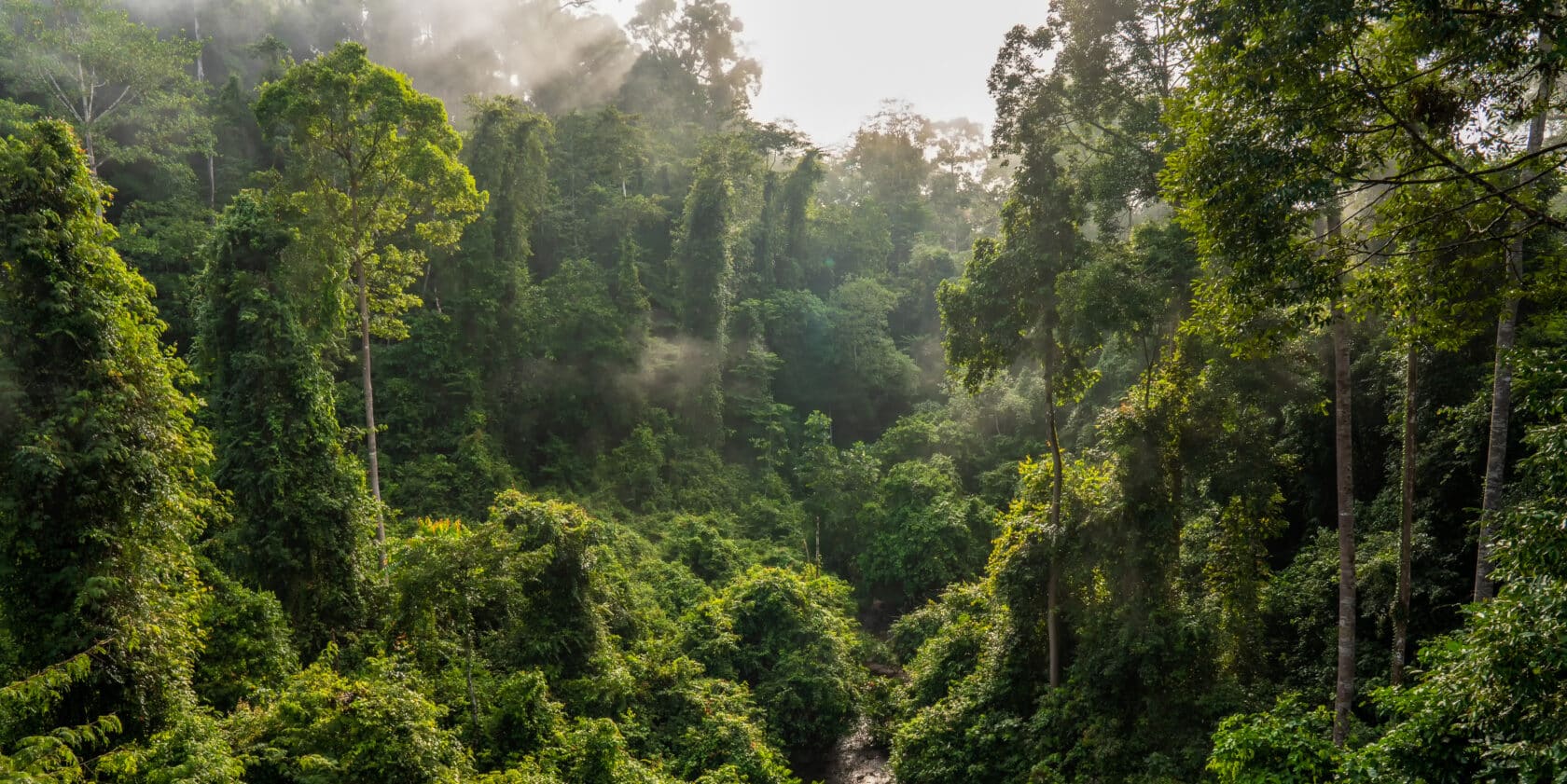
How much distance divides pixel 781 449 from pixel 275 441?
680 inches

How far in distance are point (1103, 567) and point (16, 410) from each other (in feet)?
43.3

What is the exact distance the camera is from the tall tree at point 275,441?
11195 millimetres

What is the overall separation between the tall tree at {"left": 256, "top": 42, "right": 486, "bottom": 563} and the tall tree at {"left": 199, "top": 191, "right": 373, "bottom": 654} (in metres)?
1.10

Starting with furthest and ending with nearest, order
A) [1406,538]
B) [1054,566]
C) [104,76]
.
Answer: [104,76]
[1054,566]
[1406,538]

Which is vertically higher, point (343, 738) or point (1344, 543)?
point (1344, 543)

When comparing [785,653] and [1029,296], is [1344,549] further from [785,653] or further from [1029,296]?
[785,653]

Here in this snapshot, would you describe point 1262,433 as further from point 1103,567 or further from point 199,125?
point 199,125

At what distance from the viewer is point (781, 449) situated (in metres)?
26.9

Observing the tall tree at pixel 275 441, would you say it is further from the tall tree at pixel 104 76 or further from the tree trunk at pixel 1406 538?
the tree trunk at pixel 1406 538

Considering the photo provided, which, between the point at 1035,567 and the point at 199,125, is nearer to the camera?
the point at 1035,567

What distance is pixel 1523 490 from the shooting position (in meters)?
8.62

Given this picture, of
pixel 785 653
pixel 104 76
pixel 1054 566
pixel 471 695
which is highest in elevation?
pixel 104 76

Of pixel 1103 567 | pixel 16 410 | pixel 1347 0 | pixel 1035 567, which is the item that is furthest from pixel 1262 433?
pixel 16 410

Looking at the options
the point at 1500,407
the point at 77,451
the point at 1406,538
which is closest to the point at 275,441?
the point at 77,451
